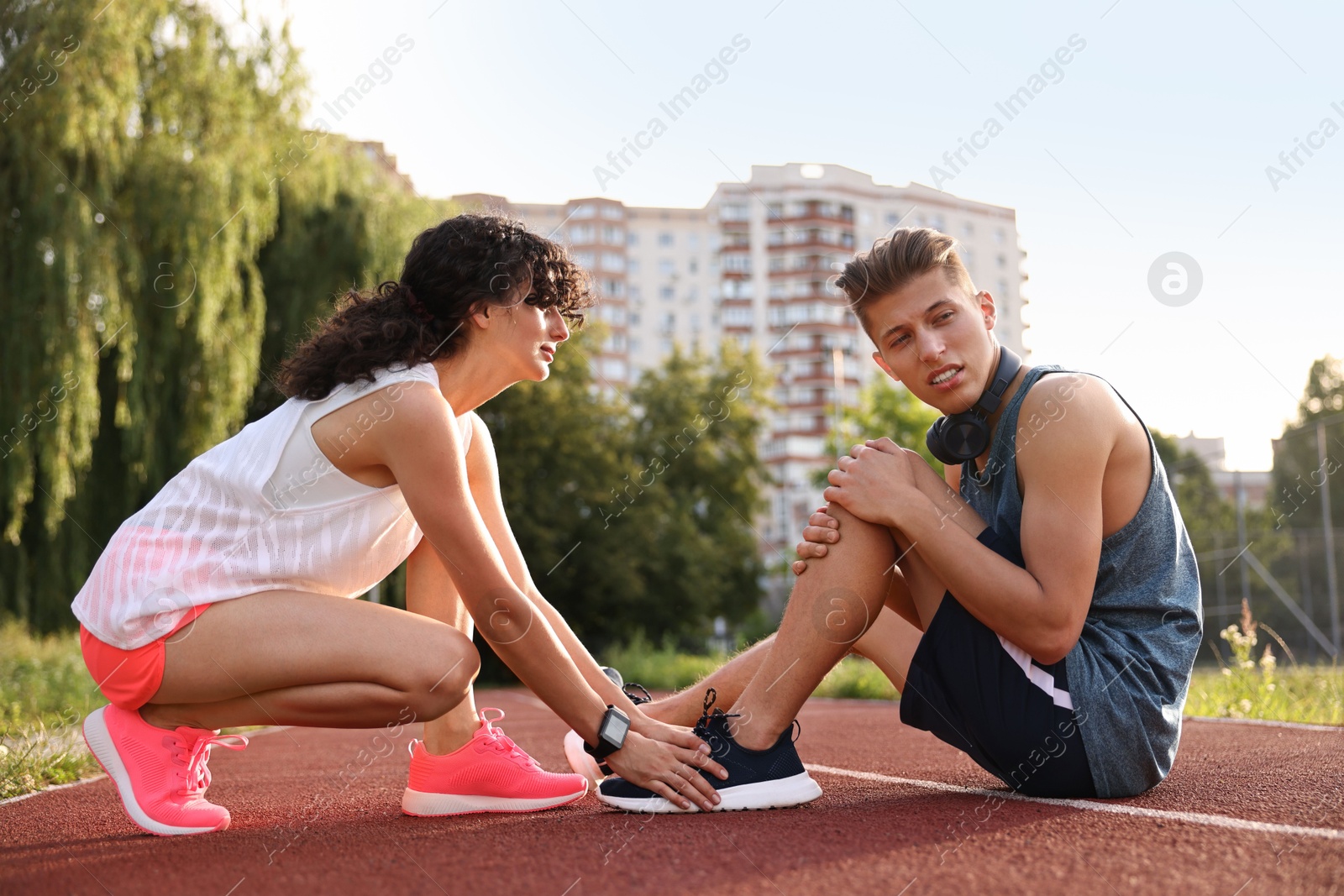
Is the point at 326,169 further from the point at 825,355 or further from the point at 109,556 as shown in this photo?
the point at 825,355

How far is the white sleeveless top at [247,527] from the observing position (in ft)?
8.56

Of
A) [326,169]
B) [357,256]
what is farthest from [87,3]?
[357,256]

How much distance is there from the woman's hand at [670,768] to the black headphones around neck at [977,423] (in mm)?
1001

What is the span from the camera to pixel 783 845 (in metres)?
2.20

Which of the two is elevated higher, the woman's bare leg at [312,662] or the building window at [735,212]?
the building window at [735,212]

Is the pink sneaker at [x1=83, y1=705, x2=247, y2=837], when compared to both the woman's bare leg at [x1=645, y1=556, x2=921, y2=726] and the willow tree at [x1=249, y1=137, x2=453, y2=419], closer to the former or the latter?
the woman's bare leg at [x1=645, y1=556, x2=921, y2=726]

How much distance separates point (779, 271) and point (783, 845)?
71176 millimetres

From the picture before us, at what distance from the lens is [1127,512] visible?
258 centimetres

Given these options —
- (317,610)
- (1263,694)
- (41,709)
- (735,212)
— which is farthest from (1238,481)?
(735,212)

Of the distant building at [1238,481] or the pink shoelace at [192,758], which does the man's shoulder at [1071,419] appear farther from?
the distant building at [1238,481]

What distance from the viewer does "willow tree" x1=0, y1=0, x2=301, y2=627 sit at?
9.97 m

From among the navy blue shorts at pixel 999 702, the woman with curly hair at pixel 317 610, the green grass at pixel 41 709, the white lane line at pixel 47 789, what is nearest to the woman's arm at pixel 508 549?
the woman with curly hair at pixel 317 610

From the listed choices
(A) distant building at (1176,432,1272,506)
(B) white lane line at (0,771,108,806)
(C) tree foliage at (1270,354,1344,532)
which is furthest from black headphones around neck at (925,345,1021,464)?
(A) distant building at (1176,432,1272,506)

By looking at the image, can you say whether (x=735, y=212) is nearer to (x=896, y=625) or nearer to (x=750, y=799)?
(x=896, y=625)
